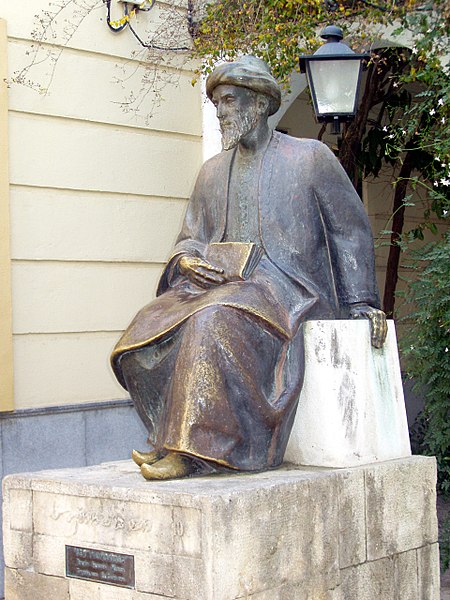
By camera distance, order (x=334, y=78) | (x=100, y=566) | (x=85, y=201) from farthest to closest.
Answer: (x=85, y=201) < (x=334, y=78) < (x=100, y=566)

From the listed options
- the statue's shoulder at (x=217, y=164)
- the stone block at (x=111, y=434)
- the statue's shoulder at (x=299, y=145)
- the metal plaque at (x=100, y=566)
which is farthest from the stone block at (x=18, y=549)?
the stone block at (x=111, y=434)

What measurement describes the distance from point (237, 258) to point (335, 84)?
188 centimetres

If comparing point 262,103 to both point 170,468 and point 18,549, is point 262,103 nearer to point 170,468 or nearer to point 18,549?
point 170,468

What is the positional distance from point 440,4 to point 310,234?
271 cm

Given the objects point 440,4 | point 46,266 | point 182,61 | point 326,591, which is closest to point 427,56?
point 440,4

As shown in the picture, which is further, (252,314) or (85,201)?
(85,201)

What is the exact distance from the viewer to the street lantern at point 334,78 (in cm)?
579

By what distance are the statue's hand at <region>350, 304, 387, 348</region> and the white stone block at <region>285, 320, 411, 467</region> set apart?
0.03 metres

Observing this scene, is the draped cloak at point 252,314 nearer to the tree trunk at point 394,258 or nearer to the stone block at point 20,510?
the stone block at point 20,510

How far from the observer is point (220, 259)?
14.2ft

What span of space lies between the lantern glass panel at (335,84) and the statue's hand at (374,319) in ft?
5.51

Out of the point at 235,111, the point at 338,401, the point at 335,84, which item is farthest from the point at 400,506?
the point at 335,84

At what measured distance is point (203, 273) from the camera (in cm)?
429

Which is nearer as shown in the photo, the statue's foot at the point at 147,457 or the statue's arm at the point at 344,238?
the statue's foot at the point at 147,457
